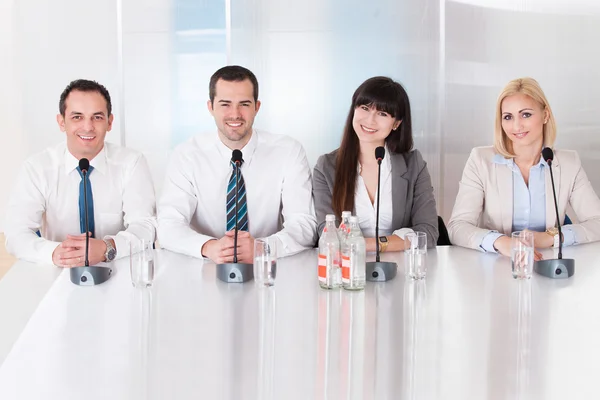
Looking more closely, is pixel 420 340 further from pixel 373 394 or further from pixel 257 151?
pixel 257 151

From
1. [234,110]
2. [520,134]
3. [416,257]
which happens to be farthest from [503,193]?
[234,110]

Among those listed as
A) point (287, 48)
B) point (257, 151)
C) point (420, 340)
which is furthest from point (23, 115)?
point (420, 340)

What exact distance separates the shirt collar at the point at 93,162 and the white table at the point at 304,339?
0.74 m

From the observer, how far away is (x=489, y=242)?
2609 millimetres

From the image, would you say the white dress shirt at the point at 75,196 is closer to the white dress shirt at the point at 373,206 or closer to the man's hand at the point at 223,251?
the man's hand at the point at 223,251

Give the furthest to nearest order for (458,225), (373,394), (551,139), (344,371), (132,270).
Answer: (551,139), (458,225), (132,270), (344,371), (373,394)

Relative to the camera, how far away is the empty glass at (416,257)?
2.15 m

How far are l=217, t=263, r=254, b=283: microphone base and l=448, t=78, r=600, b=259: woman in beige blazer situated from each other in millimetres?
1101

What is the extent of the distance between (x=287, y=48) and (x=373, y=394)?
4.16 metres

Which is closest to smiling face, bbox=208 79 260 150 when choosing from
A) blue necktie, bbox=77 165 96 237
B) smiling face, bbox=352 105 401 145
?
smiling face, bbox=352 105 401 145

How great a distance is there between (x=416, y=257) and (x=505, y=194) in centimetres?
95

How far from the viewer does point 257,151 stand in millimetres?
2980

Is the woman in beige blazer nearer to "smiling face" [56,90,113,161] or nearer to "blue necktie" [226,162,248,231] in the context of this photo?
"blue necktie" [226,162,248,231]

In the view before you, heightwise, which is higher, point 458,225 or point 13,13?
point 13,13
